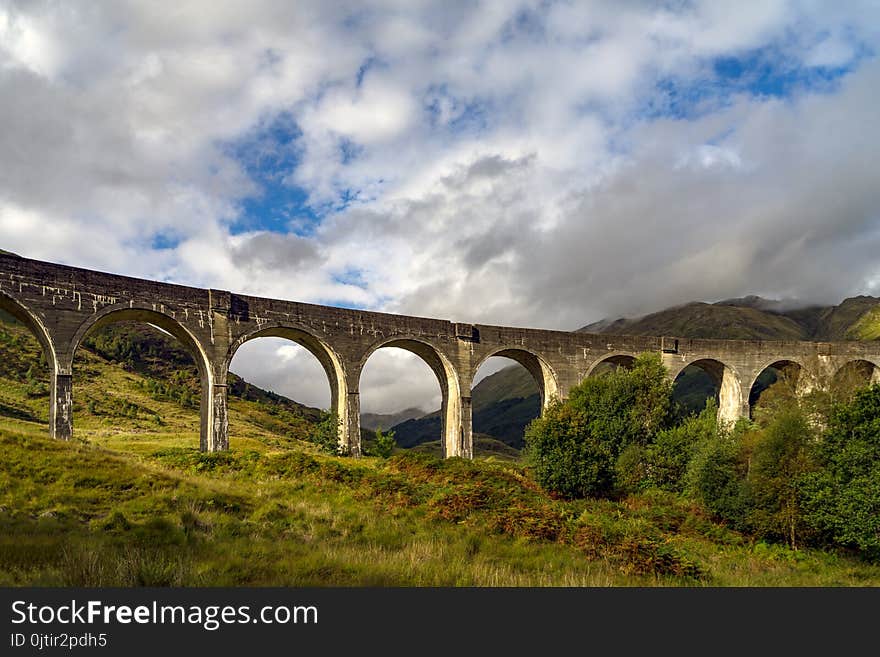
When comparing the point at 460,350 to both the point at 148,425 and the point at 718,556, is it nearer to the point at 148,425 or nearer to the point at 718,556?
the point at 718,556

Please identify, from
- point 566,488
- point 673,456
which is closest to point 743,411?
point 673,456

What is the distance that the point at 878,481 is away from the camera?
16281mm

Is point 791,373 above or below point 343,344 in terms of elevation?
below

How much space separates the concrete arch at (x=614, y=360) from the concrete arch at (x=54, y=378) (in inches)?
1060

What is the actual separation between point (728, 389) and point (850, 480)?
23.3 metres

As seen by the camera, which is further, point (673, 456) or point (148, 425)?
point (148, 425)

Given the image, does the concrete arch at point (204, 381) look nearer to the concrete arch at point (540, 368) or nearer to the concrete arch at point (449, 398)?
the concrete arch at point (449, 398)

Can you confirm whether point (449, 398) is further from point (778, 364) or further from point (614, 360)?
point (778, 364)

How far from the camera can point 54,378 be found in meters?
21.3

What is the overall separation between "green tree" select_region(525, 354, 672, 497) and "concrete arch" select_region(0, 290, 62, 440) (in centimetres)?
1794

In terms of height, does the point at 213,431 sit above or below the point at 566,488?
above

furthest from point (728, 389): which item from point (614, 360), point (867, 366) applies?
point (867, 366)

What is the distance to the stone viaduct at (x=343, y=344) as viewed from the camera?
21.6m

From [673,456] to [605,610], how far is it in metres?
20.0
